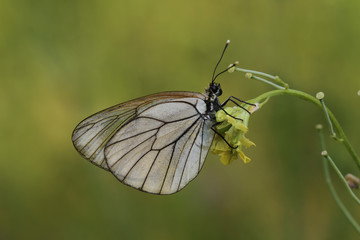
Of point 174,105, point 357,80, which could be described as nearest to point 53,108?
point 174,105

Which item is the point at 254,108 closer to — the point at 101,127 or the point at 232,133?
the point at 232,133

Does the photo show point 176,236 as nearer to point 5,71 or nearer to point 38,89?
point 38,89

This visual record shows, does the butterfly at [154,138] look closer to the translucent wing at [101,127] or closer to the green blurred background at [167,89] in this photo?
the translucent wing at [101,127]

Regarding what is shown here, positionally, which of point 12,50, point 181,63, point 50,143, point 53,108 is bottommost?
point 50,143

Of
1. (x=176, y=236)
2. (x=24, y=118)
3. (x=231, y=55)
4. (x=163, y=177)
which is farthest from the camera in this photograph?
(x=24, y=118)

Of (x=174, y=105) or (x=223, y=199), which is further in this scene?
(x=223, y=199)

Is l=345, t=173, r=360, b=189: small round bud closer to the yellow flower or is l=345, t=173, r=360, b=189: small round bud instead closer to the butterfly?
the yellow flower

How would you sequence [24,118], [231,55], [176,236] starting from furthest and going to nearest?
[24,118], [231,55], [176,236]

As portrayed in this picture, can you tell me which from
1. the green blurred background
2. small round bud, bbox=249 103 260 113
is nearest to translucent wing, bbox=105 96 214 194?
small round bud, bbox=249 103 260 113
